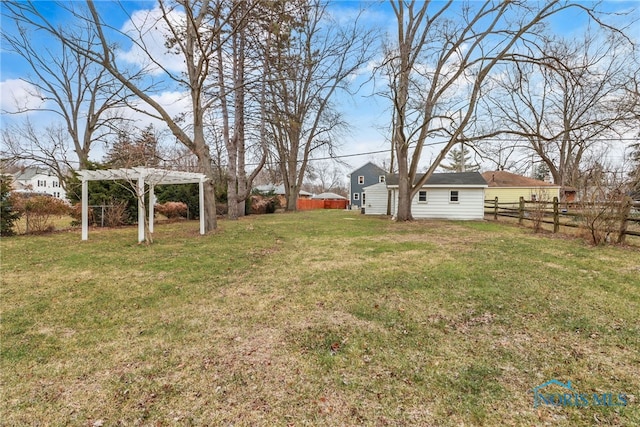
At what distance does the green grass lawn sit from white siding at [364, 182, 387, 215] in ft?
51.7

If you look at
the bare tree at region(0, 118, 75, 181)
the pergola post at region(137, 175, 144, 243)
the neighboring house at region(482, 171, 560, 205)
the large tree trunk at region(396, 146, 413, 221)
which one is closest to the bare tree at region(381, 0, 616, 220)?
the large tree trunk at region(396, 146, 413, 221)

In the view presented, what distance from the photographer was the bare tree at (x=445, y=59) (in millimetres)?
11820

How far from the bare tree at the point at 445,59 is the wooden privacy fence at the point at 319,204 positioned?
20.9m

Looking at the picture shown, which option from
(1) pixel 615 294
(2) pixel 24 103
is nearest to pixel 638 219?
(1) pixel 615 294

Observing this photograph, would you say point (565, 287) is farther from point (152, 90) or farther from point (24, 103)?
point (24, 103)

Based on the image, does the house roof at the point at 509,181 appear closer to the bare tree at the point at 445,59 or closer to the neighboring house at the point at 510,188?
the neighboring house at the point at 510,188

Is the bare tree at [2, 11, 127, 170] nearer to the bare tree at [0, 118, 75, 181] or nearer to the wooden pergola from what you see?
the bare tree at [0, 118, 75, 181]

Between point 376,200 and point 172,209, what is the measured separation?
1342 centimetres

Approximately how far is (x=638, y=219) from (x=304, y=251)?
7.77 meters

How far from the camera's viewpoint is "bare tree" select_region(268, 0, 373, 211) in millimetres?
10512

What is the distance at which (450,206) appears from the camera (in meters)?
16.7

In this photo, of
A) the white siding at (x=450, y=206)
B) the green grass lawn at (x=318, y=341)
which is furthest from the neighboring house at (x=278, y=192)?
the green grass lawn at (x=318, y=341)

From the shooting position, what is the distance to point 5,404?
2.06 meters

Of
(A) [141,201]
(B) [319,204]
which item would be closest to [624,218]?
(A) [141,201]
